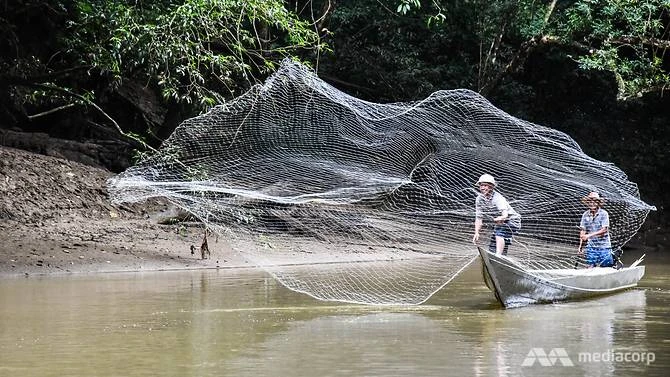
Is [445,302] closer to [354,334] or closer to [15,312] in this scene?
[354,334]

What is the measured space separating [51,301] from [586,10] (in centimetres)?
1314

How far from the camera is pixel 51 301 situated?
1124cm

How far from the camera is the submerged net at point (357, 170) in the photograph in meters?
12.1

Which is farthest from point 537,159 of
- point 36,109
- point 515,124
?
point 36,109

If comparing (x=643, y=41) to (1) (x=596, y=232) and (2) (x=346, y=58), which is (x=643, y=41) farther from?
(1) (x=596, y=232)

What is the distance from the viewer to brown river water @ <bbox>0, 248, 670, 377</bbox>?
730 cm

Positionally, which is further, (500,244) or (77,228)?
(77,228)

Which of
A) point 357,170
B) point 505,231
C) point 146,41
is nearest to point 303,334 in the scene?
point 505,231

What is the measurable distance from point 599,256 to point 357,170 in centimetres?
359

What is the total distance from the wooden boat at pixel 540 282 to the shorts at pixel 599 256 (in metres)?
0.13

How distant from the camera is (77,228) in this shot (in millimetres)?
16188

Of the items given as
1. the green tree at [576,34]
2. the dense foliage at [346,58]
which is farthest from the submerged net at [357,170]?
the green tree at [576,34]

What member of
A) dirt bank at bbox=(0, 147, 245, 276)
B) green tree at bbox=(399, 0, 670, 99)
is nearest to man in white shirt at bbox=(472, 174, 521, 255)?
dirt bank at bbox=(0, 147, 245, 276)

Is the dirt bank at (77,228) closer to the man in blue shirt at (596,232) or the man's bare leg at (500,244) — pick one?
the man's bare leg at (500,244)
